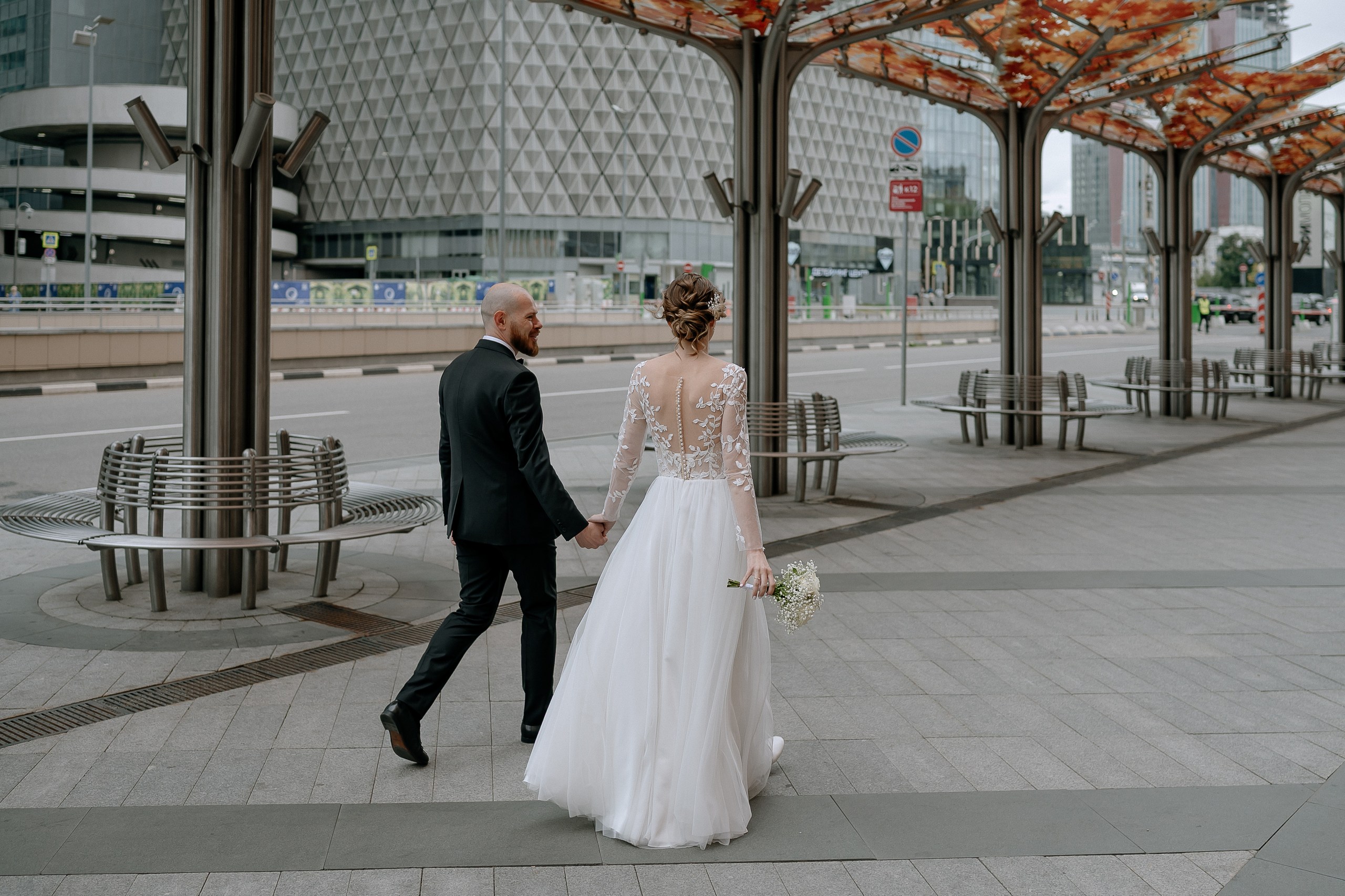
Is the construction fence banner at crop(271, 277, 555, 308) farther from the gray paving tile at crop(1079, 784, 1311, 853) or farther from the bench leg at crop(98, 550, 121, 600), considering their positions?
the gray paving tile at crop(1079, 784, 1311, 853)

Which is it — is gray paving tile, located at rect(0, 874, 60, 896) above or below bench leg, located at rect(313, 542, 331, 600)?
below

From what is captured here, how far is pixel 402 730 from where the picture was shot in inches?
179

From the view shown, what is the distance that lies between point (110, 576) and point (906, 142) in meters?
13.9

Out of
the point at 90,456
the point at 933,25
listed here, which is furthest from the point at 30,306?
the point at 933,25

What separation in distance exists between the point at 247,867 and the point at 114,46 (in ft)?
272

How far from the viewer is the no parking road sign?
59.9 ft

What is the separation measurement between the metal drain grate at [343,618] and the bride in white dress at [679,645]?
278 cm

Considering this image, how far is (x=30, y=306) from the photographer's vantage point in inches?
1225

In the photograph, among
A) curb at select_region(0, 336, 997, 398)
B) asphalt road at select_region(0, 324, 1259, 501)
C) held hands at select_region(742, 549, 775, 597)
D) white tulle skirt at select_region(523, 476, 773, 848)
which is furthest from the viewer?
curb at select_region(0, 336, 997, 398)

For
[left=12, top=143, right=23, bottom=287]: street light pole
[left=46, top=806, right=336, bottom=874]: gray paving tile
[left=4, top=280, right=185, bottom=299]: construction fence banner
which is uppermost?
[left=12, top=143, right=23, bottom=287]: street light pole

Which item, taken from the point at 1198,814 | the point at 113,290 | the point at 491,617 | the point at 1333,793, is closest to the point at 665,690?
the point at 491,617

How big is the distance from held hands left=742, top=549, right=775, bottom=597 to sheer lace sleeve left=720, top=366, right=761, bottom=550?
0.10 feet

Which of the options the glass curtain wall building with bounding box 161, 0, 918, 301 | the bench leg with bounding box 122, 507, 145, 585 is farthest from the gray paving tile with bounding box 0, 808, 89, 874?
the glass curtain wall building with bounding box 161, 0, 918, 301

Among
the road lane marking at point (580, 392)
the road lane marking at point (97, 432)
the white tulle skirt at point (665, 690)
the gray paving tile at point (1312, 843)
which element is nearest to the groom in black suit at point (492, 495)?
the white tulle skirt at point (665, 690)
